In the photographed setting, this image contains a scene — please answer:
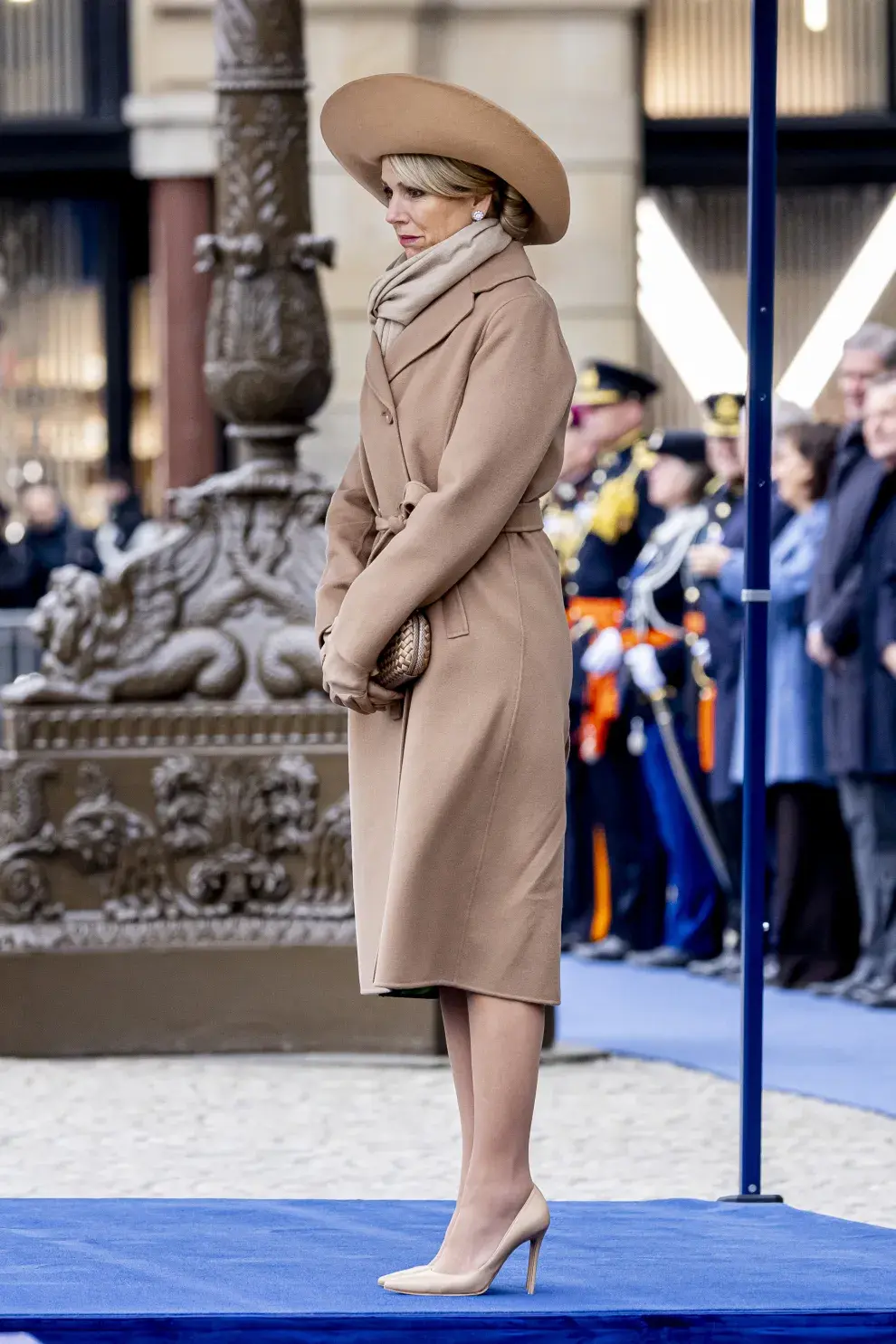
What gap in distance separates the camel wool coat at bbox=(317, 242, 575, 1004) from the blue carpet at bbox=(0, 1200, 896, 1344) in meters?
0.49

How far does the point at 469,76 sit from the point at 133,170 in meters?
2.53

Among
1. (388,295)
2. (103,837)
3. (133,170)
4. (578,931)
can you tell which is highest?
(133,170)

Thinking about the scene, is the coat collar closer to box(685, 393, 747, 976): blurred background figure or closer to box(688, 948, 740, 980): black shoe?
box(685, 393, 747, 976): blurred background figure

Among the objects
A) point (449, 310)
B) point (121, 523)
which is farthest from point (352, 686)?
point (121, 523)

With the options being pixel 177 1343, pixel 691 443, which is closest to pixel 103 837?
pixel 691 443

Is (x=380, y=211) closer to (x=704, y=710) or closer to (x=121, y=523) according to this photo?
(x=121, y=523)

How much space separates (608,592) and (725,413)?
0.93 m

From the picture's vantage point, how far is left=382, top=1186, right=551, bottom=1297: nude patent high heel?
4.90m

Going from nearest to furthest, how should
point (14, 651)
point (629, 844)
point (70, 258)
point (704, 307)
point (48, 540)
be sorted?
1. point (629, 844)
2. point (14, 651)
3. point (48, 540)
4. point (704, 307)
5. point (70, 258)

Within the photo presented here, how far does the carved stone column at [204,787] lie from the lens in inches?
342

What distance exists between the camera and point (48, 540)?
17.2 metres

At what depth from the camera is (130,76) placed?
62.2 ft

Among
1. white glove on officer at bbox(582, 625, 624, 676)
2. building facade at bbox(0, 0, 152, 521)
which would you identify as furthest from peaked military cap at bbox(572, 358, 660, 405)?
building facade at bbox(0, 0, 152, 521)

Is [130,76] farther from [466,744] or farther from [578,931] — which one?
[466,744]
